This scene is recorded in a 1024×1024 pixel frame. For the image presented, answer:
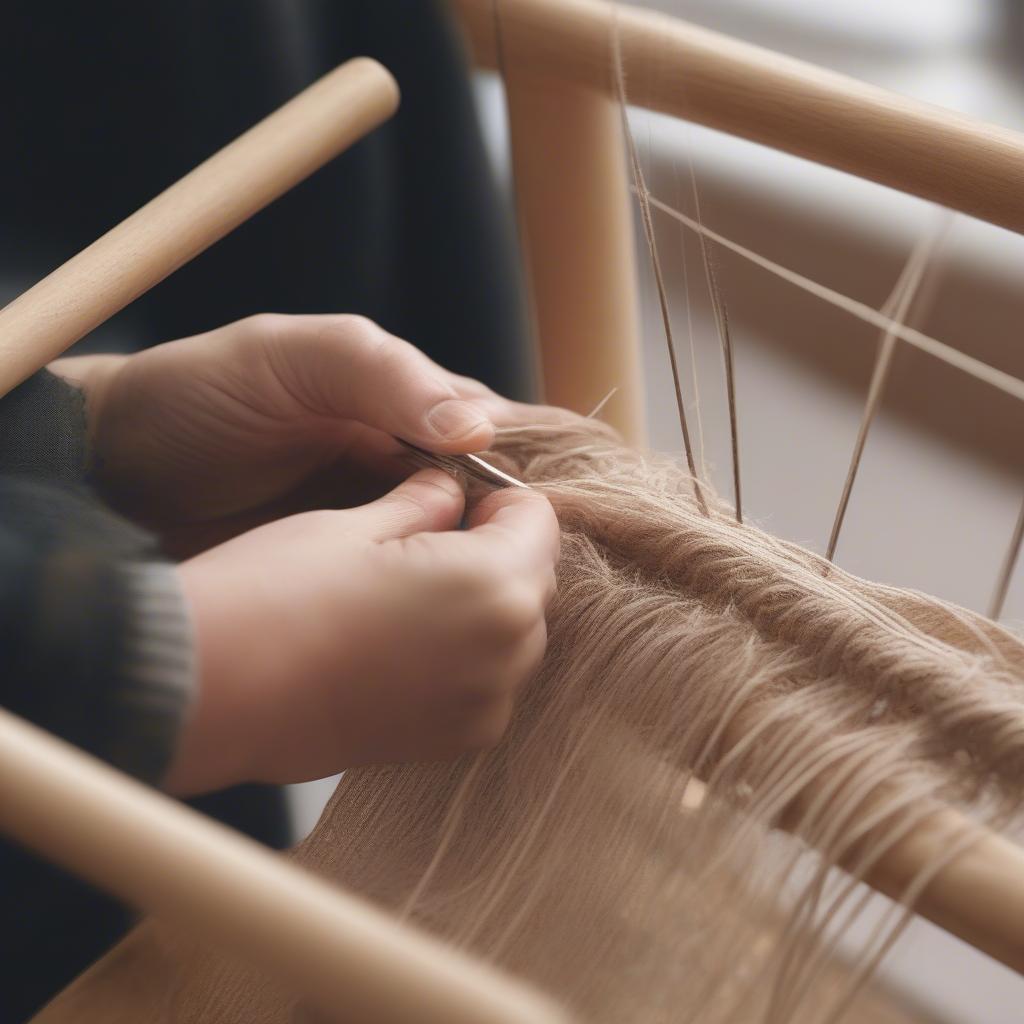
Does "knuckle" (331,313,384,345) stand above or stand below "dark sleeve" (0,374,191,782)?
above

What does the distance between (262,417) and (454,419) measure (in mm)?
103

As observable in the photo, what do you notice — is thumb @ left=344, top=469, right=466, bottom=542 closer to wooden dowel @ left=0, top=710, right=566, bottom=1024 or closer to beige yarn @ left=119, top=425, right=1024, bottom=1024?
beige yarn @ left=119, top=425, right=1024, bottom=1024

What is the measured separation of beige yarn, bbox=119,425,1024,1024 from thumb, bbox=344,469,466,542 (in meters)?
0.04

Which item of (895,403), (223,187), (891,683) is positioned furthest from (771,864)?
(895,403)

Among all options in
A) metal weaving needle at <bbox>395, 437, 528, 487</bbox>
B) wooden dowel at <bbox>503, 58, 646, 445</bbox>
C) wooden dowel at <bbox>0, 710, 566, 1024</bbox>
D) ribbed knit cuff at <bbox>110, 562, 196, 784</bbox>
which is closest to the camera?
wooden dowel at <bbox>0, 710, 566, 1024</bbox>

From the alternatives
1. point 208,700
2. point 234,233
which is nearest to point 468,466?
point 208,700

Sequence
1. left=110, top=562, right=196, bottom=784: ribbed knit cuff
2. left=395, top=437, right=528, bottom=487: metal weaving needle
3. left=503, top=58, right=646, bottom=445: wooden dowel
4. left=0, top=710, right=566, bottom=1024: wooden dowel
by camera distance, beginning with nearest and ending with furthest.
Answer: left=0, top=710, right=566, bottom=1024: wooden dowel < left=110, top=562, right=196, bottom=784: ribbed knit cuff < left=395, top=437, right=528, bottom=487: metal weaving needle < left=503, top=58, right=646, bottom=445: wooden dowel

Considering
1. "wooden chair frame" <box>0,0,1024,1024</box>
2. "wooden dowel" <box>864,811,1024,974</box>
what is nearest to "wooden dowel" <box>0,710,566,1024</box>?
"wooden chair frame" <box>0,0,1024,1024</box>

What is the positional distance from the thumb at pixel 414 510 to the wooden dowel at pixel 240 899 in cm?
15

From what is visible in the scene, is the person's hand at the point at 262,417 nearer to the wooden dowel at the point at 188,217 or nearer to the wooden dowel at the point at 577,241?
the wooden dowel at the point at 188,217

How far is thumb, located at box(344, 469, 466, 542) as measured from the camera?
41 cm

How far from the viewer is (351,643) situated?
378 millimetres

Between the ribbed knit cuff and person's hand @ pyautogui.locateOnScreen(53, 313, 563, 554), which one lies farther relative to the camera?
person's hand @ pyautogui.locateOnScreen(53, 313, 563, 554)

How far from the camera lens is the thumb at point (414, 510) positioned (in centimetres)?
41
